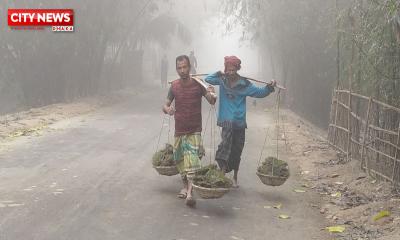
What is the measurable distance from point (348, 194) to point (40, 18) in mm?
13804

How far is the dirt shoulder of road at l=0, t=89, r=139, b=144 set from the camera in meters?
12.0

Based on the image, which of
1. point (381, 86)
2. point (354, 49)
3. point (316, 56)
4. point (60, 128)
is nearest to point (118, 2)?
point (316, 56)

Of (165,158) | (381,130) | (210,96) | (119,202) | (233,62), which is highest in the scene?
(233,62)

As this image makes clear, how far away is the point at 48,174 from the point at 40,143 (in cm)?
304

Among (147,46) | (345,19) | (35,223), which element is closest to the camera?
(35,223)

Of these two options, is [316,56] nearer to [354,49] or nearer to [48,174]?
[354,49]

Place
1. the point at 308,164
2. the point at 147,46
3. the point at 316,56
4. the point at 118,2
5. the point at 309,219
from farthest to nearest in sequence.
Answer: the point at 147,46, the point at 118,2, the point at 316,56, the point at 308,164, the point at 309,219

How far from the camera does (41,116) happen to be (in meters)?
15.0

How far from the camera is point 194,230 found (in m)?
5.52

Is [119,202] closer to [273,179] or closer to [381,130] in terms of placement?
[273,179]

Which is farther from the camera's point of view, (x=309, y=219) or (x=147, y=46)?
(x=147, y=46)

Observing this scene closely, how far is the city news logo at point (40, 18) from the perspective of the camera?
58.0 feet

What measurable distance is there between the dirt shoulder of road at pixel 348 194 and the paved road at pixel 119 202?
0.94ft

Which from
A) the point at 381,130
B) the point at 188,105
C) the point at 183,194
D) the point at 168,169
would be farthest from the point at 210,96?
the point at 381,130
